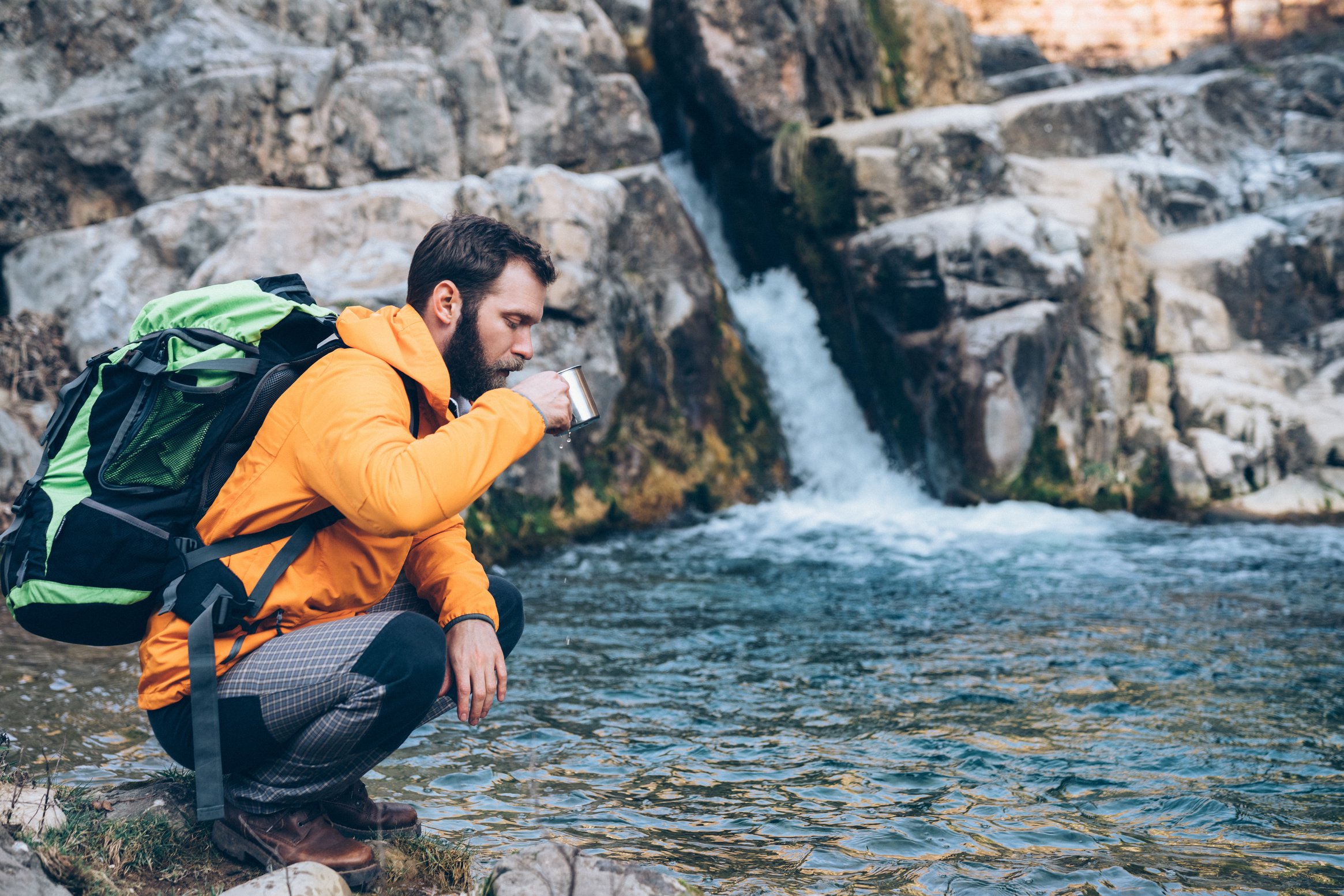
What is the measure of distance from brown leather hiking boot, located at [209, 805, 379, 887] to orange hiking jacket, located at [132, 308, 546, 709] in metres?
0.40

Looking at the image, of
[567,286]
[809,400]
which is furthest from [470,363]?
[809,400]

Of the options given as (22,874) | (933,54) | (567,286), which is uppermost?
(933,54)

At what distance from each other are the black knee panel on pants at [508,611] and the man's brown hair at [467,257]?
850mm

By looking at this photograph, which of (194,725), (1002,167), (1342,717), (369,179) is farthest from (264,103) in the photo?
(1342,717)

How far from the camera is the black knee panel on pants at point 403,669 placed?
2531mm

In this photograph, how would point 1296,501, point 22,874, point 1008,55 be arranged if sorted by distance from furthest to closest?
point 1008,55
point 1296,501
point 22,874

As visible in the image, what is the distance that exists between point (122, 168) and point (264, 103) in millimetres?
1398

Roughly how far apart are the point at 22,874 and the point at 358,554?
3.23 feet

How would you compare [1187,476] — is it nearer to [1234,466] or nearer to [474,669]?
[1234,466]

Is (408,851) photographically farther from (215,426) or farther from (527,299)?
(527,299)

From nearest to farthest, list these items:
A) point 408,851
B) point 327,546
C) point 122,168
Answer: point 327,546 → point 408,851 → point 122,168

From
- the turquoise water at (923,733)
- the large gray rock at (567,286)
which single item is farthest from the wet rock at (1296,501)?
the large gray rock at (567,286)

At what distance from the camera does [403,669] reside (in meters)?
2.54

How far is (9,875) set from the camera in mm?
2234
